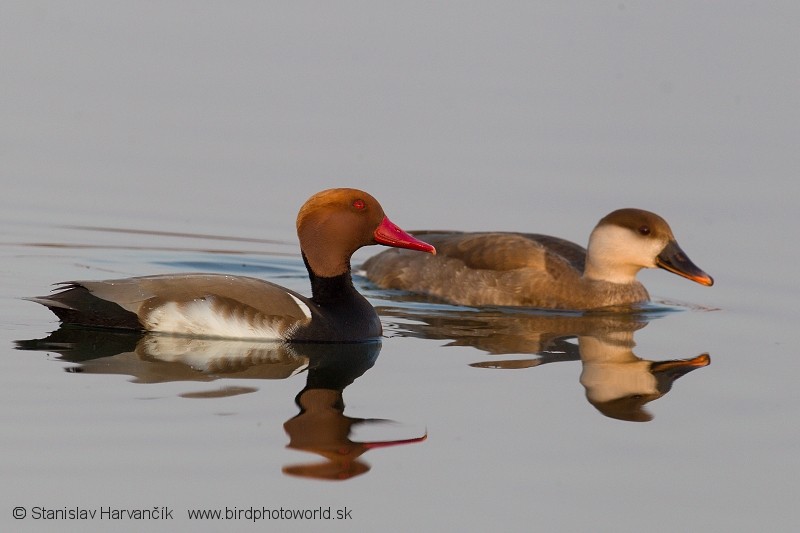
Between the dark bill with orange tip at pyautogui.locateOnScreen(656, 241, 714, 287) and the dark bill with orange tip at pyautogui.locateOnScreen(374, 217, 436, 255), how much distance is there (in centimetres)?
267

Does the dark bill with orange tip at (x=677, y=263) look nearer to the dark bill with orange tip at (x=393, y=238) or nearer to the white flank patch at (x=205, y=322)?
the dark bill with orange tip at (x=393, y=238)

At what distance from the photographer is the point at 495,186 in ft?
52.1

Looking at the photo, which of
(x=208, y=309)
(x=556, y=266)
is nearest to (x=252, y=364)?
(x=208, y=309)

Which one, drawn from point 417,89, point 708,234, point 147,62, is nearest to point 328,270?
point 708,234

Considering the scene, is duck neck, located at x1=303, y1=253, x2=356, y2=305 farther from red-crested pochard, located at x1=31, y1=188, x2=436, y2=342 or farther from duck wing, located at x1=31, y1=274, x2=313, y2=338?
duck wing, located at x1=31, y1=274, x2=313, y2=338

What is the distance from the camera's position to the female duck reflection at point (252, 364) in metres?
7.87

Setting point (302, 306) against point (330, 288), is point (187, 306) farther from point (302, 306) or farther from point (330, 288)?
point (330, 288)

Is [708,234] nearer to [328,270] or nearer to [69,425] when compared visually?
[328,270]

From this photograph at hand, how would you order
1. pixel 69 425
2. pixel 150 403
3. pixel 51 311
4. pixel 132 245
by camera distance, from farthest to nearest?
pixel 132 245, pixel 51 311, pixel 150 403, pixel 69 425

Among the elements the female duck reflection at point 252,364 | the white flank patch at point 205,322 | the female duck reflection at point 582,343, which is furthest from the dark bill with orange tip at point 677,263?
the white flank patch at point 205,322

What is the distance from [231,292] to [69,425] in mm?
2502

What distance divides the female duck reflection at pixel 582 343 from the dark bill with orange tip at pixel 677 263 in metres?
0.42

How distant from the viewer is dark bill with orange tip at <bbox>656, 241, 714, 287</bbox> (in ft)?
40.1

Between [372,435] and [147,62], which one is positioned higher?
[147,62]
